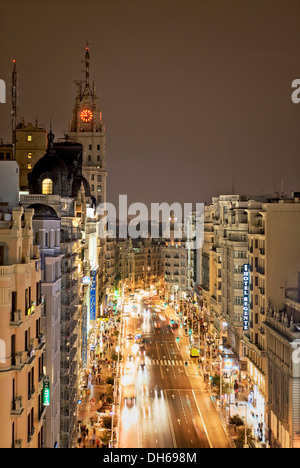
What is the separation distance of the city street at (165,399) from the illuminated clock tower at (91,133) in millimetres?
16482

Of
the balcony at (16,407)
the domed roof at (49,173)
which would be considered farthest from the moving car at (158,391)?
the balcony at (16,407)

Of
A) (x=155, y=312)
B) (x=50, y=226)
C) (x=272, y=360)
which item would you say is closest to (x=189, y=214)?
(x=155, y=312)

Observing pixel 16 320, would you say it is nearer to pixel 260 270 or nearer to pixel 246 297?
pixel 260 270

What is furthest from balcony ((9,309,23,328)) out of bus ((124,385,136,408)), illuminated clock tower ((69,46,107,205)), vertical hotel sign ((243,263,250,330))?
illuminated clock tower ((69,46,107,205))

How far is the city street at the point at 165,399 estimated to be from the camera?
25172 mm

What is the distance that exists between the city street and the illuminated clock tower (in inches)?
649

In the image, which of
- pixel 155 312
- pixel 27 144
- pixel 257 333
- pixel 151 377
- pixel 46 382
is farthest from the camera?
pixel 155 312

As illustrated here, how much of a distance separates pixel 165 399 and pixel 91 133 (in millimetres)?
36861

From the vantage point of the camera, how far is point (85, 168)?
6053cm

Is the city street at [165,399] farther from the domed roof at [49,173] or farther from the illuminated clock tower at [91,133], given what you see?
the illuminated clock tower at [91,133]

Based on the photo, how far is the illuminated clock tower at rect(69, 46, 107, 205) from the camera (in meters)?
61.3

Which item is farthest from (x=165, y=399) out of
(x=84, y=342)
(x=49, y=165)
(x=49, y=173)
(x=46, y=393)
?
Answer: (x=46, y=393)
